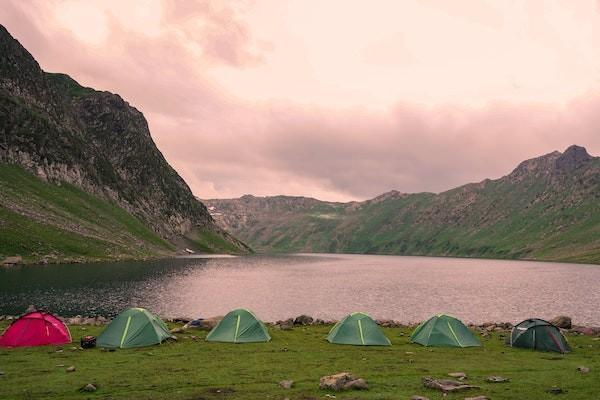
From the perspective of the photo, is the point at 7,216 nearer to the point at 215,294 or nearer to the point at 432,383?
the point at 215,294

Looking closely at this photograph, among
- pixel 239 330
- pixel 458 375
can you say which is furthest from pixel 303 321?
pixel 458 375

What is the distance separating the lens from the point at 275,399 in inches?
804

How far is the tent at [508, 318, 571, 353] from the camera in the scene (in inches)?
1331

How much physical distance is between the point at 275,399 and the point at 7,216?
161703mm

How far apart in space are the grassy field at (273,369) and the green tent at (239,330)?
115 cm

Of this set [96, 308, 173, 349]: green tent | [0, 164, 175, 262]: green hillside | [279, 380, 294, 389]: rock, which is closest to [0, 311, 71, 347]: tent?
[96, 308, 173, 349]: green tent

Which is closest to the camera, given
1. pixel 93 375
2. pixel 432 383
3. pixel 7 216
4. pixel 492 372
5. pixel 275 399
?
pixel 275 399

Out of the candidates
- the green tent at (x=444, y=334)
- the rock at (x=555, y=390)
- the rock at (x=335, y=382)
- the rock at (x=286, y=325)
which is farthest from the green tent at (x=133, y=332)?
the rock at (x=555, y=390)

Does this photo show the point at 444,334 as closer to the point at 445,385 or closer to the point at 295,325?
the point at 445,385

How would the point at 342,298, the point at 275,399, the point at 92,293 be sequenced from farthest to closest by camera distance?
the point at 342,298, the point at 92,293, the point at 275,399

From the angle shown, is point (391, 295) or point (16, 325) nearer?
point (16, 325)

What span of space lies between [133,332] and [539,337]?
93.8 ft

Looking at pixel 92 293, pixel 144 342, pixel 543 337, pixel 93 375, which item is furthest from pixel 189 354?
pixel 92 293

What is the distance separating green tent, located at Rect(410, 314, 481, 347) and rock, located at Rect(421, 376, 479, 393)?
41.7 feet
